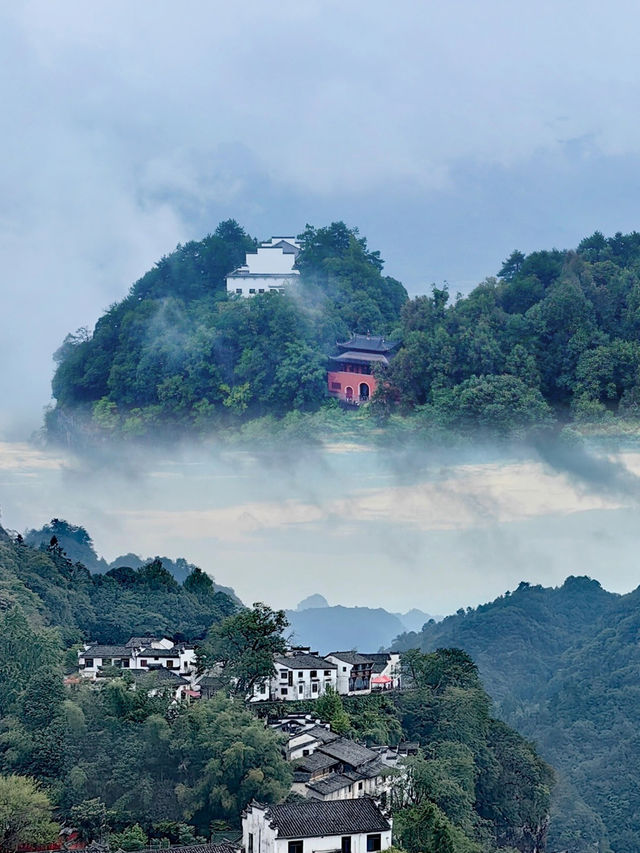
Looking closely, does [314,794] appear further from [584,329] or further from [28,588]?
[28,588]

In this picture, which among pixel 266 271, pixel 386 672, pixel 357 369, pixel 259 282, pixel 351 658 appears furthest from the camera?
pixel 386 672

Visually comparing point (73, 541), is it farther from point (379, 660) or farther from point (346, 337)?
point (346, 337)

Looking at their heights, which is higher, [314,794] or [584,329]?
[584,329]

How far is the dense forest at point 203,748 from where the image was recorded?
1560 centimetres

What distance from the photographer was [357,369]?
43.7ft

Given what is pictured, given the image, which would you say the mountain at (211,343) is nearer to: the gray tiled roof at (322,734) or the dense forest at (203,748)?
the dense forest at (203,748)

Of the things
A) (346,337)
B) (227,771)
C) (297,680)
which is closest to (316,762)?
(227,771)

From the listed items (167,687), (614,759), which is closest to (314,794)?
(167,687)

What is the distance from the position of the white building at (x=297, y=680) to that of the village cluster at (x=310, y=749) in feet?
0.04

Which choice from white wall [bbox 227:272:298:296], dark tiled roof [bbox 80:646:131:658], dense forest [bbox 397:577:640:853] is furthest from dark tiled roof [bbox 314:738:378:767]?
dense forest [bbox 397:577:640:853]

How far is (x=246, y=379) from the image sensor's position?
13.7m

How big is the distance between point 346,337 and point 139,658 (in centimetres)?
768

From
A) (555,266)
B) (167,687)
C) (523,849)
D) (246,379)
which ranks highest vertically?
(555,266)

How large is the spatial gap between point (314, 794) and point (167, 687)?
291cm
